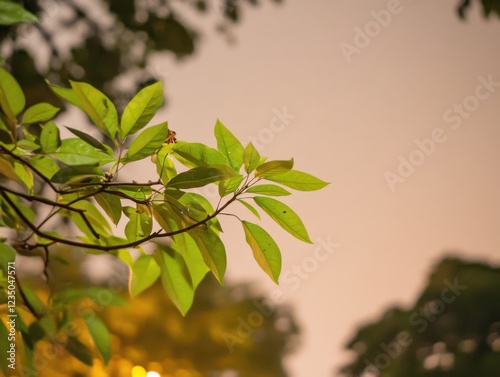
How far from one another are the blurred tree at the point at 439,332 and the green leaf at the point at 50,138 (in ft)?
7.72

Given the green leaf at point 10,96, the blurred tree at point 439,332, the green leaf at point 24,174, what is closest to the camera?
the green leaf at point 10,96

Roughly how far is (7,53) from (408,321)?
1.96 meters

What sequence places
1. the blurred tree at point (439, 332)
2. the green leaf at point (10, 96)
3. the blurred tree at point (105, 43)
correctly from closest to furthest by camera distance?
the green leaf at point (10, 96), the blurred tree at point (105, 43), the blurred tree at point (439, 332)

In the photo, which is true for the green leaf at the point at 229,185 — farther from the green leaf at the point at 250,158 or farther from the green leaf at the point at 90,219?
the green leaf at the point at 90,219

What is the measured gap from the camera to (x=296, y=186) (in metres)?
0.42

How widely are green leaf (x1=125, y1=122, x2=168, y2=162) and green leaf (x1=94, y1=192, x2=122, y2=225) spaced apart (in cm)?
3

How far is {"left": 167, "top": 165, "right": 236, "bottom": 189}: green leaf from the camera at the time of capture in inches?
14.9

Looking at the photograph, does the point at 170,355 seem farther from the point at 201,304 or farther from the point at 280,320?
the point at 280,320

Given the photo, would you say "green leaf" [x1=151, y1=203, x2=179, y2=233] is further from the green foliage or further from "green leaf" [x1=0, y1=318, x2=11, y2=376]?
"green leaf" [x1=0, y1=318, x2=11, y2=376]

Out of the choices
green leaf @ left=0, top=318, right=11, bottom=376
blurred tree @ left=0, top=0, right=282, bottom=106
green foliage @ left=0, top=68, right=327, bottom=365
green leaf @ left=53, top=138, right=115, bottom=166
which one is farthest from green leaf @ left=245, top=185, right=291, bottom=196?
blurred tree @ left=0, top=0, right=282, bottom=106

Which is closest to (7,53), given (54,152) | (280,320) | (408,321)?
(54,152)

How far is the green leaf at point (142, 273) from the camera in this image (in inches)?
20.8

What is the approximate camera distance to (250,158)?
16.0 inches

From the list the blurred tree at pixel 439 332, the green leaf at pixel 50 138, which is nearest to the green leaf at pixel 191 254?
Answer: the green leaf at pixel 50 138
